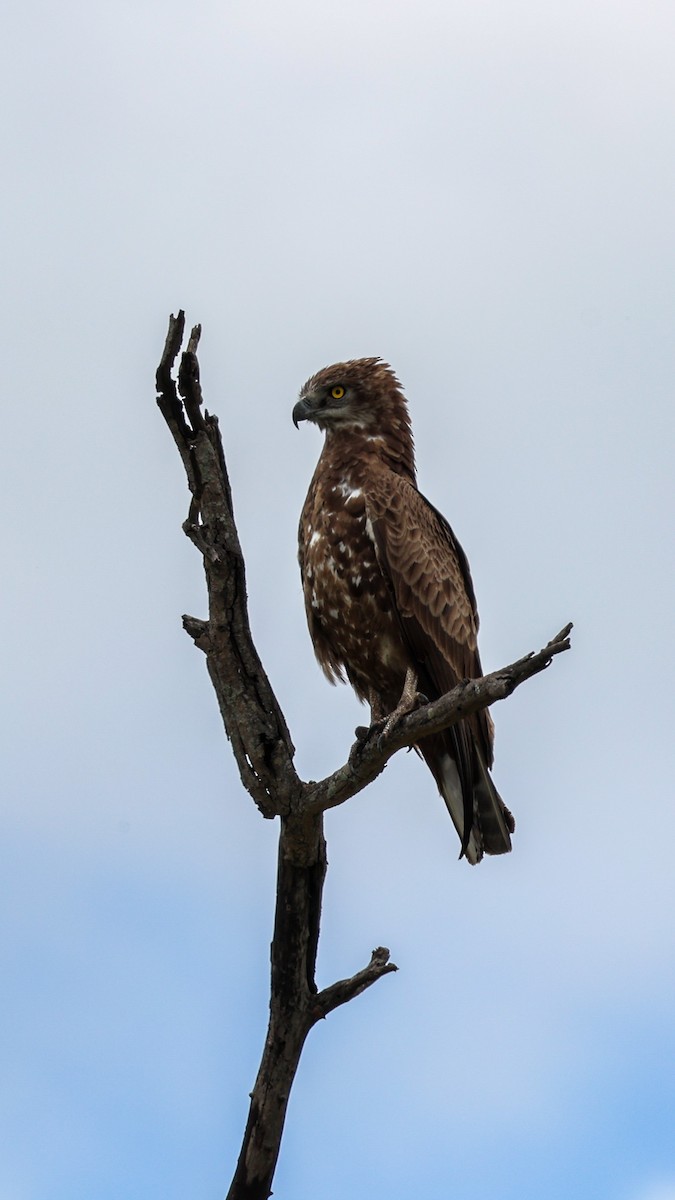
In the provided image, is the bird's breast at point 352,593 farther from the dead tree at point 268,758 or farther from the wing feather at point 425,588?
the dead tree at point 268,758

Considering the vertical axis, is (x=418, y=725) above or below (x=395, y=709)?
below

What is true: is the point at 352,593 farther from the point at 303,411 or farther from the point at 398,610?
the point at 303,411

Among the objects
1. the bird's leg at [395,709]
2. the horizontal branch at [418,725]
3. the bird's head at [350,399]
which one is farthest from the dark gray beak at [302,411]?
the horizontal branch at [418,725]

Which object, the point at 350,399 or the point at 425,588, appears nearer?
the point at 425,588

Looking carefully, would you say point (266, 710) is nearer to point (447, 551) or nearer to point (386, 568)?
point (386, 568)

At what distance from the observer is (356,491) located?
8.61 metres

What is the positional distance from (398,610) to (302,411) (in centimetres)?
205

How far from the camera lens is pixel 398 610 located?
8.23m

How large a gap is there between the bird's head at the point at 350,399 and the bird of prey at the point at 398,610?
1.76ft

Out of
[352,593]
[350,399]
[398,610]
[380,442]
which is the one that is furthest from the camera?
[350,399]

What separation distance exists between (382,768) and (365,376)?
11.8 ft

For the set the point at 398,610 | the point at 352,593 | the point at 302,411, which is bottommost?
the point at 398,610

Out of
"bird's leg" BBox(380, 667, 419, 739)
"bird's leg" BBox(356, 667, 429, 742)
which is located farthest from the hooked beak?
"bird's leg" BBox(380, 667, 419, 739)

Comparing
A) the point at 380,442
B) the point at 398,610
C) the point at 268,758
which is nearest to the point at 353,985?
the point at 268,758
